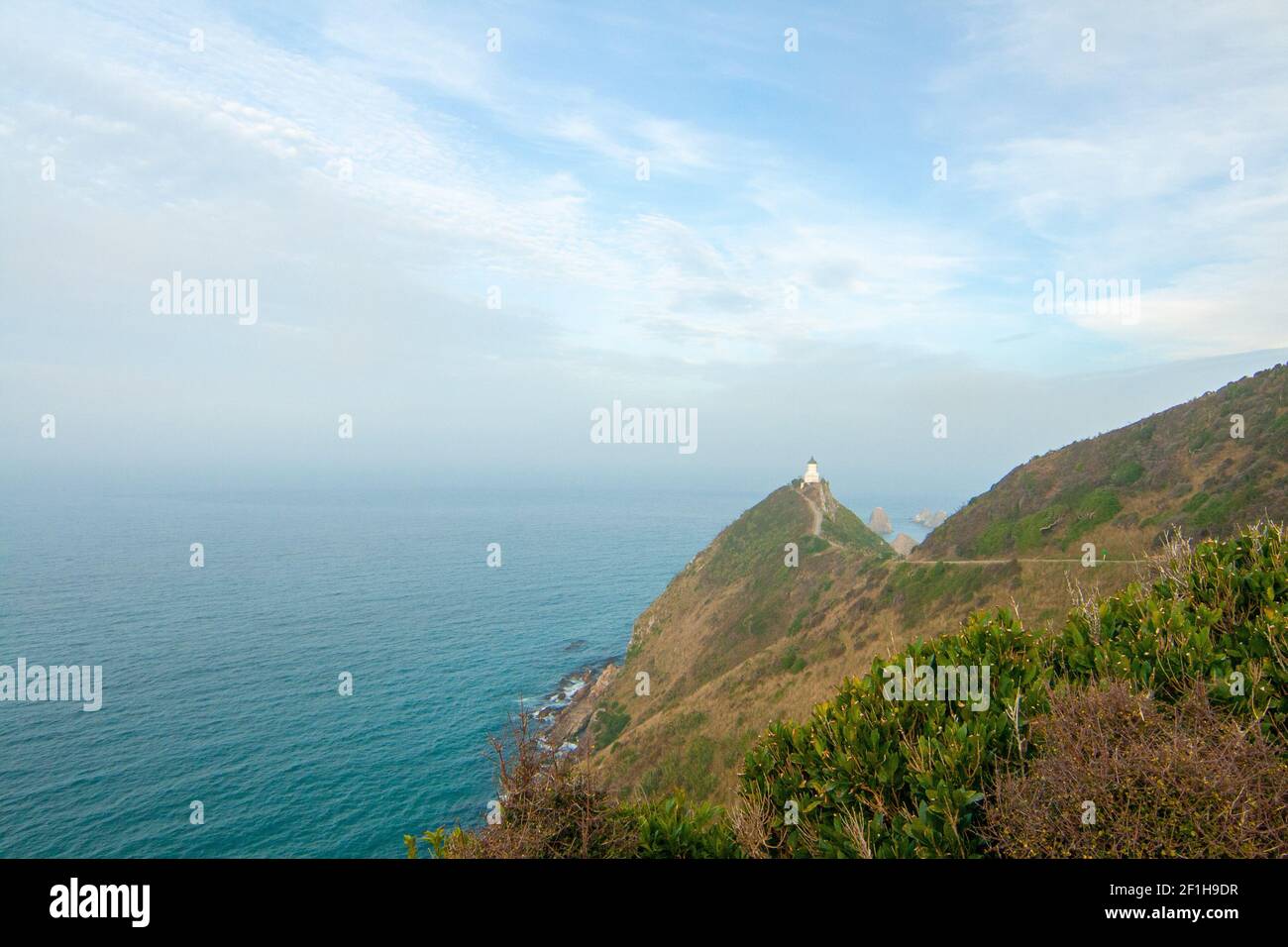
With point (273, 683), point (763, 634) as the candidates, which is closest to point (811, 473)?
point (763, 634)

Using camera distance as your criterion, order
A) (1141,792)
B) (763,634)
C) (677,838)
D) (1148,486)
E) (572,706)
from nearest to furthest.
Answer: (1141,792) < (677,838) < (1148,486) < (763,634) < (572,706)

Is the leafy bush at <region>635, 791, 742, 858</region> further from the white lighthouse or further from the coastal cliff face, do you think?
the white lighthouse

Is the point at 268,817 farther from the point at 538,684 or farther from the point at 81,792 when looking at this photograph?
the point at 538,684

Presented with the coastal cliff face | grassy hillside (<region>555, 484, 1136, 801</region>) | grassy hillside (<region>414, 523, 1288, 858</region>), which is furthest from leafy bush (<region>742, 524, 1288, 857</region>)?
the coastal cliff face

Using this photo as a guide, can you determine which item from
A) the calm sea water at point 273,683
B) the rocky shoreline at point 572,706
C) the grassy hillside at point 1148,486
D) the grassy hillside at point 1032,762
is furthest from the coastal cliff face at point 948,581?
the grassy hillside at point 1032,762

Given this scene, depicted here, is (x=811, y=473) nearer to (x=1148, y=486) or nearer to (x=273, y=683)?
(x=1148, y=486)

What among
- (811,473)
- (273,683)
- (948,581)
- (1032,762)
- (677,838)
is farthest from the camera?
(811,473)
